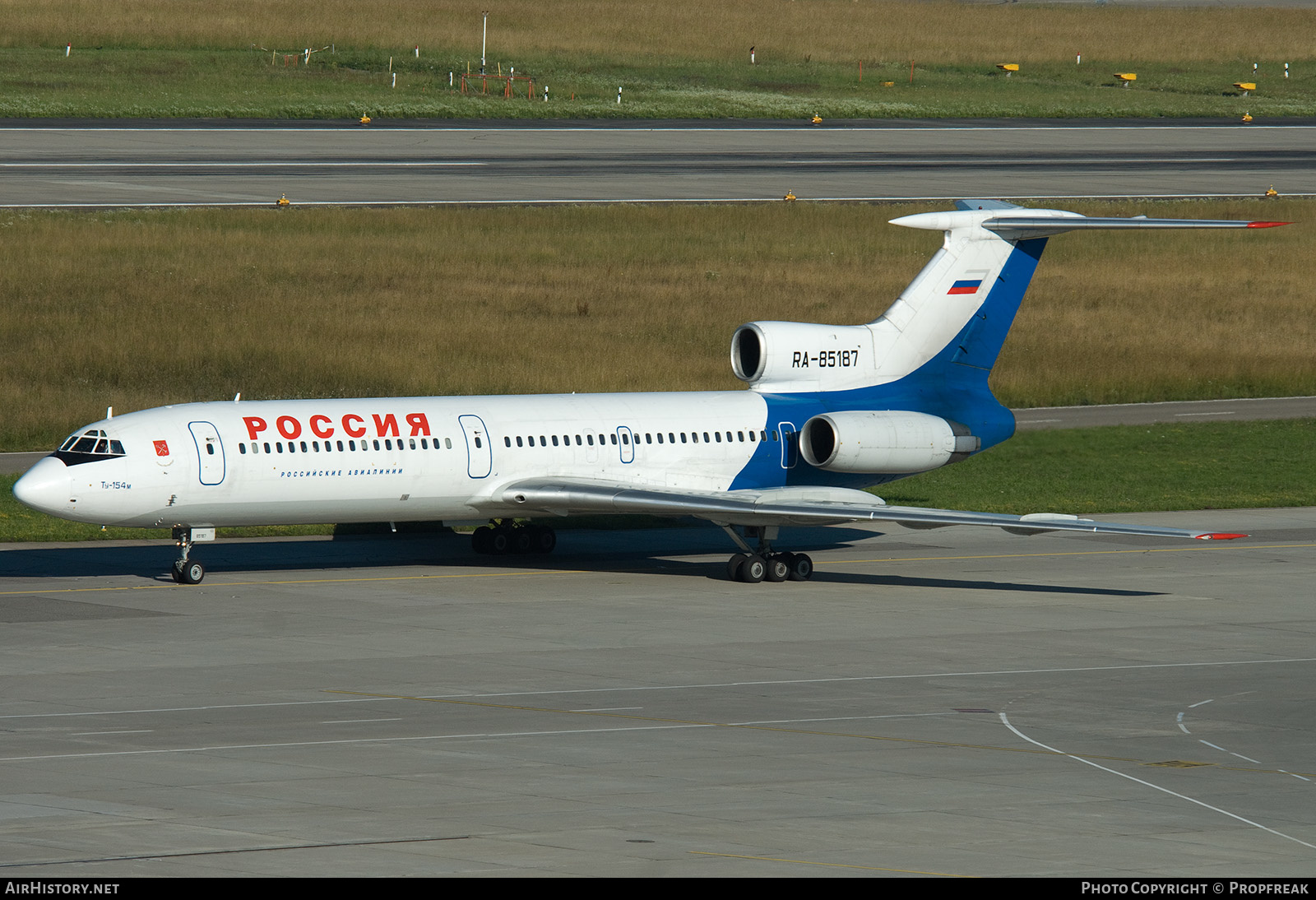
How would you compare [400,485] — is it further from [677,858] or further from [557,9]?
[557,9]

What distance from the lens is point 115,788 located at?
19.1m

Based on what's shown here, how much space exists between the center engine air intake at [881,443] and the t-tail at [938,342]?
21cm

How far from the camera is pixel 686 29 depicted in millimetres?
121062

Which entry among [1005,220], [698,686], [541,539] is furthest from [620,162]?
[698,686]

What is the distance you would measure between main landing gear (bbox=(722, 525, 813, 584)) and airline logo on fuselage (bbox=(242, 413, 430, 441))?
6.21 meters

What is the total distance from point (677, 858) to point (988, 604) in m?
17.2

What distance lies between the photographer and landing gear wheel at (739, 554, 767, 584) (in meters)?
35.1

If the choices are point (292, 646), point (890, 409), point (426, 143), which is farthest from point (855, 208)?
point (292, 646)

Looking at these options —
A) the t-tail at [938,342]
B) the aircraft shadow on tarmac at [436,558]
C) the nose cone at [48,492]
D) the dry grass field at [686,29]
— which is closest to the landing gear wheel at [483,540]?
the aircraft shadow on tarmac at [436,558]

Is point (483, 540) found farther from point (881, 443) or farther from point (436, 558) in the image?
point (881, 443)

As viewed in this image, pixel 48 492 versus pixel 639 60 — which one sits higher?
pixel 639 60

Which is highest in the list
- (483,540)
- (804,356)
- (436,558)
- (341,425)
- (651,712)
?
(804,356)

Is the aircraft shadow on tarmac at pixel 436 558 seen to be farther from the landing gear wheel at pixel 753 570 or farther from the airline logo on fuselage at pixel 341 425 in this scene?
the airline logo on fuselage at pixel 341 425

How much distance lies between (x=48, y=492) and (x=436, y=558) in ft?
27.9
